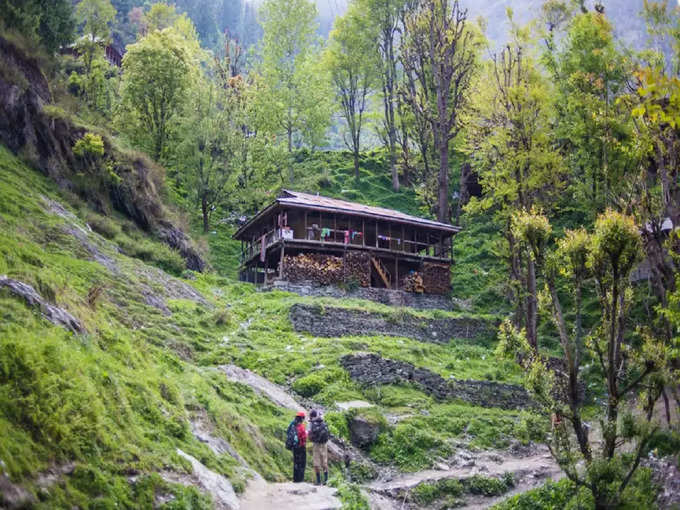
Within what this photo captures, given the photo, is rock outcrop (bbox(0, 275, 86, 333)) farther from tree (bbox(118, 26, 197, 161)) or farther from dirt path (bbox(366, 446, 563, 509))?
tree (bbox(118, 26, 197, 161))

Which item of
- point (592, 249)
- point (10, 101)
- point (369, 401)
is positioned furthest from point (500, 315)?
point (10, 101)

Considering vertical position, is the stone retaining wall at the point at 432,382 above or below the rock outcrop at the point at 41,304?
below

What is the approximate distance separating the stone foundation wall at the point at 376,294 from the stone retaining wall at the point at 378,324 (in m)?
3.43

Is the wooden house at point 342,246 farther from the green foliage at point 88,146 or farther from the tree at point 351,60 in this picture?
the tree at point 351,60

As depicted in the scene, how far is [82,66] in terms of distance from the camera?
43938 millimetres

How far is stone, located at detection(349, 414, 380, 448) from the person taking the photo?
55.1 feet

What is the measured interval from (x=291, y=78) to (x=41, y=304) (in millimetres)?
42522

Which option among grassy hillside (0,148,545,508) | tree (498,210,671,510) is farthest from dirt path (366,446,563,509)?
tree (498,210,671,510)

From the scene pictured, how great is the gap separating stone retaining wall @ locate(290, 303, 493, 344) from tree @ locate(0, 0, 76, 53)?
18049 millimetres

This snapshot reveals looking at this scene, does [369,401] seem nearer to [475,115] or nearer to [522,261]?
[522,261]

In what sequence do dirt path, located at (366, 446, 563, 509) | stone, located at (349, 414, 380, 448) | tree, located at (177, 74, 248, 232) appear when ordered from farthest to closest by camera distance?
tree, located at (177, 74, 248, 232) → stone, located at (349, 414, 380, 448) → dirt path, located at (366, 446, 563, 509)

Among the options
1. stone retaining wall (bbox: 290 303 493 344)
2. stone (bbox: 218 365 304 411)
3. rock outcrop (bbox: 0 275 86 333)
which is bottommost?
stone (bbox: 218 365 304 411)

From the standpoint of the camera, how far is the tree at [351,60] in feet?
174

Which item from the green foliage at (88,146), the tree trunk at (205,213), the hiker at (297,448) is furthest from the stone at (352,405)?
the tree trunk at (205,213)
